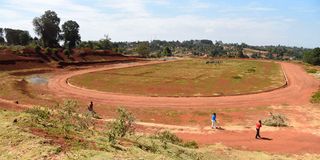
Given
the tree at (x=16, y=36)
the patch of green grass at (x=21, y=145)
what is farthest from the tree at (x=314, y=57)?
the patch of green grass at (x=21, y=145)

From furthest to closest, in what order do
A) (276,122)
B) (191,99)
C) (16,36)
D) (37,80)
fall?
(16,36) → (37,80) → (191,99) → (276,122)

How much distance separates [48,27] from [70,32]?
555 inches

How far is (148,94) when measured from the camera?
151ft

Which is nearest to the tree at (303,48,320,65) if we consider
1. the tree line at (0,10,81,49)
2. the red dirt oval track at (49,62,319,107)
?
the red dirt oval track at (49,62,319,107)

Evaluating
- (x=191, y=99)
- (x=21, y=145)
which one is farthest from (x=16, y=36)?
(x=21, y=145)

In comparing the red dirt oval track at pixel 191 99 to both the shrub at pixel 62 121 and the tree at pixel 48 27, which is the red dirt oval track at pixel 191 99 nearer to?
the shrub at pixel 62 121

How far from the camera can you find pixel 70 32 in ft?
382

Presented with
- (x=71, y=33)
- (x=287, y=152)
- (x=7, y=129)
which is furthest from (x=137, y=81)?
(x=71, y=33)

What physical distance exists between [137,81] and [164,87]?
9.12 m

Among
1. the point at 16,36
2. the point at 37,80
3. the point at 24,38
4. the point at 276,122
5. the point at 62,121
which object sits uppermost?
the point at 16,36

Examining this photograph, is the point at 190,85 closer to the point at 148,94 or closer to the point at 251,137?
the point at 148,94

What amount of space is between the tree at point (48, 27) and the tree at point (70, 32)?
7.59m

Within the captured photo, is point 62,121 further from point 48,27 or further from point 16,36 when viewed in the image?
point 16,36

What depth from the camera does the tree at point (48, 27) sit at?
333ft
